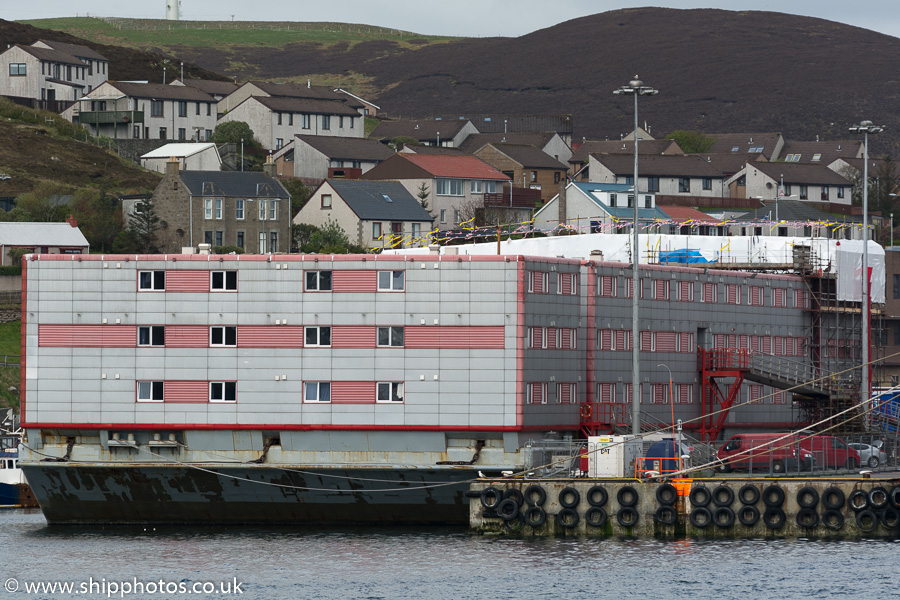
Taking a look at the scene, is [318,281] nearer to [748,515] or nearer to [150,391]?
[150,391]

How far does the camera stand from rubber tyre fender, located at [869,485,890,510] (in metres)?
58.2

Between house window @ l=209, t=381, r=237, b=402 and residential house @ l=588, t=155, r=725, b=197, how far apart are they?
113 metres

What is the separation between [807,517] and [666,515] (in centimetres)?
535

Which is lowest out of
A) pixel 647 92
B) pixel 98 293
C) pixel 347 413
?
pixel 347 413

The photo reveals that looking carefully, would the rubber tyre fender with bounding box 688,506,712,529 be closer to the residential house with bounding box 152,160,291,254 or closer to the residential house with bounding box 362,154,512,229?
the residential house with bounding box 152,160,291,254

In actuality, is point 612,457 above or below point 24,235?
below

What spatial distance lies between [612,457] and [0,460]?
41.4m

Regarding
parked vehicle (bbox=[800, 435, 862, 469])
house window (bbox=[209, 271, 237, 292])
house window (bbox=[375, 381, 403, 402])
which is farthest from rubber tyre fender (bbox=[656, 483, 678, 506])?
house window (bbox=[209, 271, 237, 292])

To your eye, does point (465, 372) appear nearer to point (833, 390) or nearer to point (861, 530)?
point (861, 530)

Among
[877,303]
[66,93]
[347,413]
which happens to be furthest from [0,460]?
[66,93]

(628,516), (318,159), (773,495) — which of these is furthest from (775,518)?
(318,159)

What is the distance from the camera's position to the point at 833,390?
84.2m

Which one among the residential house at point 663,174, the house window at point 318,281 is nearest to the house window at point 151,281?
the house window at point 318,281

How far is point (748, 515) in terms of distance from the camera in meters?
59.2
